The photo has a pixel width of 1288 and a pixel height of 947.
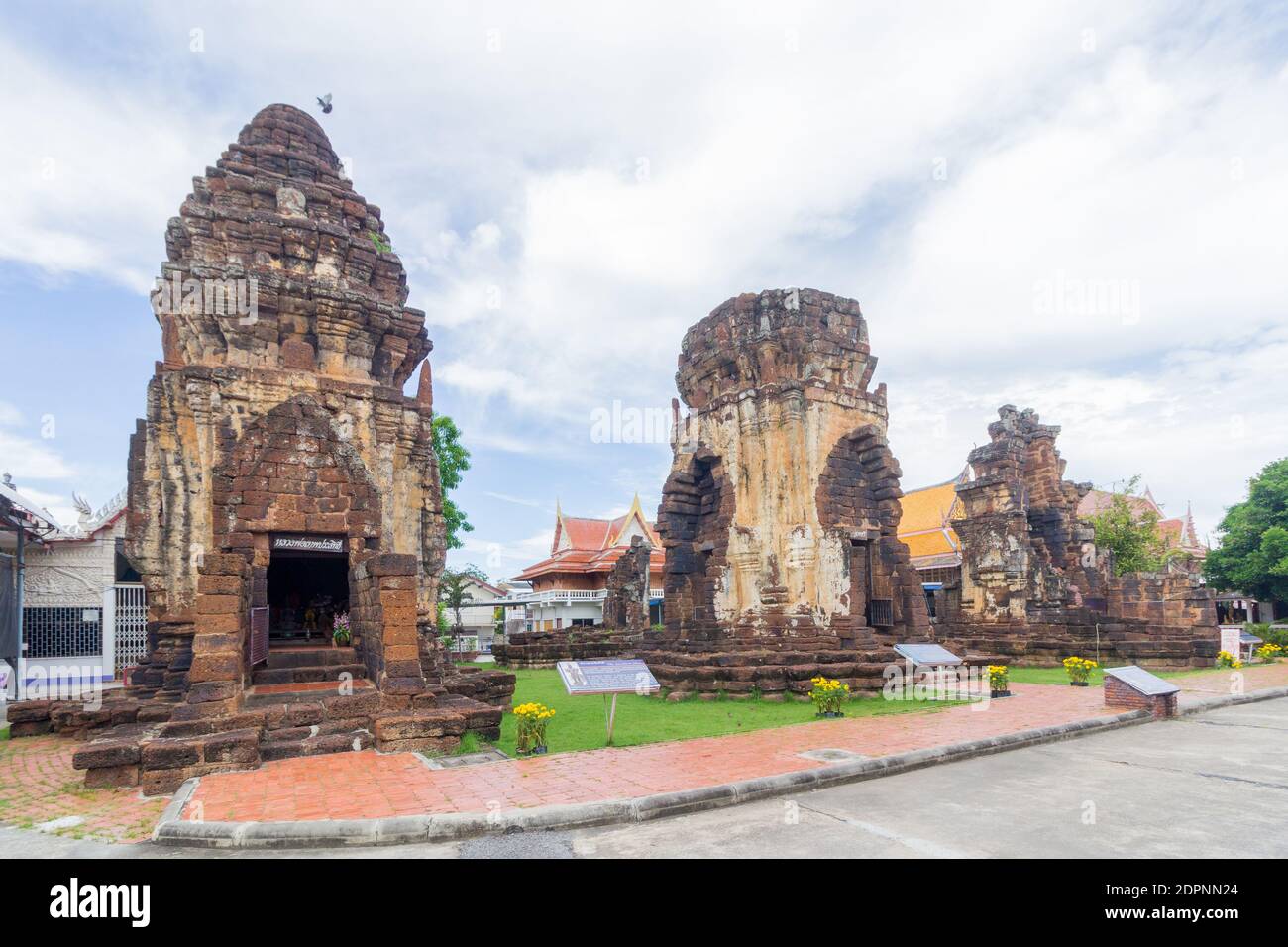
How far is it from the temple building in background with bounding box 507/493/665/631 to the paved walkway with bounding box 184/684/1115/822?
21916 mm

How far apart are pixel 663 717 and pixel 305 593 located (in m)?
7.83

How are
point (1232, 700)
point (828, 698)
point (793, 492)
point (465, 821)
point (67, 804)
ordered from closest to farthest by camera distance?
point (465, 821), point (67, 804), point (828, 698), point (1232, 700), point (793, 492)

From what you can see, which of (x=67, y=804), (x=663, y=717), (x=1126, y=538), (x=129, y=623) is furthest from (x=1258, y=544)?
(x=129, y=623)

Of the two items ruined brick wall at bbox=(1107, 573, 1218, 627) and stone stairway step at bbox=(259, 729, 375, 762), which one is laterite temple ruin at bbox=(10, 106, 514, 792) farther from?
ruined brick wall at bbox=(1107, 573, 1218, 627)

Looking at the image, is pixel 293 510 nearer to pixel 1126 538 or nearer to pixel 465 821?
pixel 465 821

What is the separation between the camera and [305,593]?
45.1 feet

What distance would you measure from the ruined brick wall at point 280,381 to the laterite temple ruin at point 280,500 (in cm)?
3

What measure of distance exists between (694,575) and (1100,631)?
35.0 ft

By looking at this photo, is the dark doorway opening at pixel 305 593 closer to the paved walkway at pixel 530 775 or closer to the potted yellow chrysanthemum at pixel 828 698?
the paved walkway at pixel 530 775

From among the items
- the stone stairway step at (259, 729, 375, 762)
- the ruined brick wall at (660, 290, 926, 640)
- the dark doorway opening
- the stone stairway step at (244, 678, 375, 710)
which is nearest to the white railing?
the ruined brick wall at (660, 290, 926, 640)

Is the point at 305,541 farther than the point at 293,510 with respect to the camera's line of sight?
Yes

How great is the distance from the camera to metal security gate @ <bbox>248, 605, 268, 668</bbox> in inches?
344

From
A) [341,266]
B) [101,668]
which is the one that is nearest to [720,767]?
[341,266]
